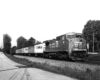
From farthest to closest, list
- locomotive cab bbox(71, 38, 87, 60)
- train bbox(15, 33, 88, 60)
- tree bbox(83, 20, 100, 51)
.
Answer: tree bbox(83, 20, 100, 51) → train bbox(15, 33, 88, 60) → locomotive cab bbox(71, 38, 87, 60)

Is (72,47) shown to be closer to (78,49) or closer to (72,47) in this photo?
(72,47)

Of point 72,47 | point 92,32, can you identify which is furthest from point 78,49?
point 92,32

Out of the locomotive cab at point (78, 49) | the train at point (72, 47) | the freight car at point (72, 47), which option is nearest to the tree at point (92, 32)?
the train at point (72, 47)

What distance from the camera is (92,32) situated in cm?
7244

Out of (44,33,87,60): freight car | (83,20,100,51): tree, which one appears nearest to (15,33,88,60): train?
(44,33,87,60): freight car

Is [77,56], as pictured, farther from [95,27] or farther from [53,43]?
[95,27]

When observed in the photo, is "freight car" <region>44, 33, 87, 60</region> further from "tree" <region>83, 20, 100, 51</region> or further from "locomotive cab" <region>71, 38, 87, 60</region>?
"tree" <region>83, 20, 100, 51</region>

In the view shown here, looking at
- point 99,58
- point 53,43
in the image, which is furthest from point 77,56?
point 53,43

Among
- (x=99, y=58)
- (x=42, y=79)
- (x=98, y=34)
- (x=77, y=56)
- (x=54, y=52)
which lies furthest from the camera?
(x=98, y=34)

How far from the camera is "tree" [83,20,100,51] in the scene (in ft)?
231

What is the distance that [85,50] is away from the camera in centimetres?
2381

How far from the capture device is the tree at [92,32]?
70.6 meters

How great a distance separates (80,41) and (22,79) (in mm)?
16256

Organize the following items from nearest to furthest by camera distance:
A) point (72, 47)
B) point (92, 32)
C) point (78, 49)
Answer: point (78, 49) → point (72, 47) → point (92, 32)
